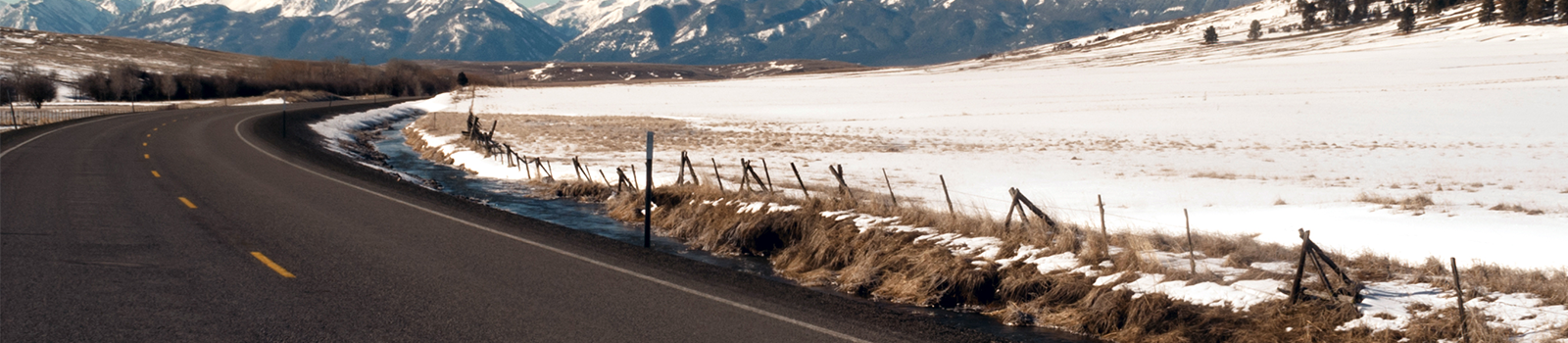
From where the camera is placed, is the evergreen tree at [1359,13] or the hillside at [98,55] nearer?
the hillside at [98,55]

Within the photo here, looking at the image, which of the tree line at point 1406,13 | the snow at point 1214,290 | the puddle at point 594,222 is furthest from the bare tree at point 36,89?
the tree line at point 1406,13

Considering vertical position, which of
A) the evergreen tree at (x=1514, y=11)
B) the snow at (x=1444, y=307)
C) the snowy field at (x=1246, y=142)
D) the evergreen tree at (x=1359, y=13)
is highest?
the evergreen tree at (x=1359, y=13)

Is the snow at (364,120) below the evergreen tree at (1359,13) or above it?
below

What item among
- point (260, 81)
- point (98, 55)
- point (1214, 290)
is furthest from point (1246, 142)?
point (98, 55)

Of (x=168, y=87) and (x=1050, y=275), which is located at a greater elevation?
(x=168, y=87)

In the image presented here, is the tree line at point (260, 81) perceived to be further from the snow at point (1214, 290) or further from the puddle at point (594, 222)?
the snow at point (1214, 290)

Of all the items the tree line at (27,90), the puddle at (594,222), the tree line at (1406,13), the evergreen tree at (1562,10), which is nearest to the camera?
the puddle at (594,222)

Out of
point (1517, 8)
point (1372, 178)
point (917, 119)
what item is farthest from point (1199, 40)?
point (1372, 178)

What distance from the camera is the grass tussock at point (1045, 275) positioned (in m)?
8.64

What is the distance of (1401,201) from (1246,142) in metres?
17.2

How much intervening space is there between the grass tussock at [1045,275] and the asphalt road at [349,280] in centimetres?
125

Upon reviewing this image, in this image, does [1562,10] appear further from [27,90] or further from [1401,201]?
[27,90]

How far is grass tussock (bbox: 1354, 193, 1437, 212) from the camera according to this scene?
1572cm

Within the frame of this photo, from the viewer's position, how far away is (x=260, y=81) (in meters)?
114
